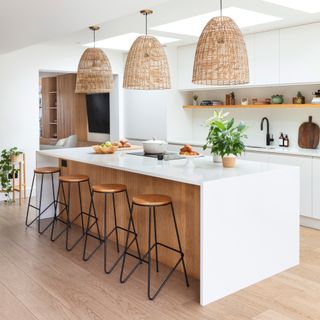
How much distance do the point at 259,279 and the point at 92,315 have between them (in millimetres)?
1436

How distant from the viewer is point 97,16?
3902 millimetres

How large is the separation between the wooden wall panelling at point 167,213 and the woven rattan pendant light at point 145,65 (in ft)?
3.06

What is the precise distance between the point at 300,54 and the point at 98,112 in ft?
16.2

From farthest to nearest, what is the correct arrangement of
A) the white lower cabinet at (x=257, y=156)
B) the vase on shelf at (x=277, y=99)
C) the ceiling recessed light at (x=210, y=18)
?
1. the vase on shelf at (x=277, y=99)
2. the white lower cabinet at (x=257, y=156)
3. the ceiling recessed light at (x=210, y=18)

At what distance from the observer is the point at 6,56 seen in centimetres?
670

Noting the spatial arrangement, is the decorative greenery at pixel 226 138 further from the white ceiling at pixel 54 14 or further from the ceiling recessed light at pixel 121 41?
the ceiling recessed light at pixel 121 41

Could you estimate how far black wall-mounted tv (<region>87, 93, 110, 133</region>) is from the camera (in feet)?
29.0

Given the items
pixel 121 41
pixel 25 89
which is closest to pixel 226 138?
pixel 121 41

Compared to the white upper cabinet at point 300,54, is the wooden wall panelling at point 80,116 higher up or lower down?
lower down

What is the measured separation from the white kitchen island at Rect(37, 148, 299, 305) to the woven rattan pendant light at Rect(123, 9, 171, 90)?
0.79 m

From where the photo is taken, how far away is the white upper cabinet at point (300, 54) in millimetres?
5238

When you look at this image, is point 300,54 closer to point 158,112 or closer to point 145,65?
point 145,65

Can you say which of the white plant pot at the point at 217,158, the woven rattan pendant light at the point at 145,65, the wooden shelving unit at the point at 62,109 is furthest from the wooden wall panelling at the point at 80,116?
the white plant pot at the point at 217,158

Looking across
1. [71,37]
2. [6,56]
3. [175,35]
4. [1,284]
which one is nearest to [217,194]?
[1,284]
